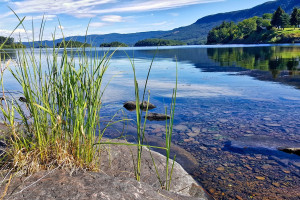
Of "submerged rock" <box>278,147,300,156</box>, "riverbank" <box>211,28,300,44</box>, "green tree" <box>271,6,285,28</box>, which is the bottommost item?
"submerged rock" <box>278,147,300,156</box>

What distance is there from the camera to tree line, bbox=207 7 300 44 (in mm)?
124188

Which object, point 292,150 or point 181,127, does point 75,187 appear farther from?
point 181,127

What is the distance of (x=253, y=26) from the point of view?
143875 millimetres

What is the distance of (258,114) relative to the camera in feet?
28.9

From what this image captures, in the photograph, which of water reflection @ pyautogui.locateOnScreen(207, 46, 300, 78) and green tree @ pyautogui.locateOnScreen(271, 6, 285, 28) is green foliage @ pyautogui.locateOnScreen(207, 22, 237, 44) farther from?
water reflection @ pyautogui.locateOnScreen(207, 46, 300, 78)

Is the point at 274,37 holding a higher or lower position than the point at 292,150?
higher

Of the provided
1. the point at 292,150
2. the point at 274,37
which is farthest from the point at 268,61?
the point at 274,37

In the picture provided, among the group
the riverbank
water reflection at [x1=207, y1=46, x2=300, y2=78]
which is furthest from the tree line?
water reflection at [x1=207, y1=46, x2=300, y2=78]

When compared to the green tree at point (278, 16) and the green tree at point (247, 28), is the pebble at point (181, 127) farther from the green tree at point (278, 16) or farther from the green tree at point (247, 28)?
the green tree at point (247, 28)

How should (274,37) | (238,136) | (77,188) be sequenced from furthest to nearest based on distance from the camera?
(274,37) → (238,136) → (77,188)

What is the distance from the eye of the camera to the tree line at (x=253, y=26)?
407 ft

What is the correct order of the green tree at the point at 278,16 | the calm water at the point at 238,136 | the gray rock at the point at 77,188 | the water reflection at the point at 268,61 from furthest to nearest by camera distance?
the green tree at the point at 278,16, the water reflection at the point at 268,61, the calm water at the point at 238,136, the gray rock at the point at 77,188

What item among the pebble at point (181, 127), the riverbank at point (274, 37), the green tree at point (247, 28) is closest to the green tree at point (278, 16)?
the riverbank at point (274, 37)

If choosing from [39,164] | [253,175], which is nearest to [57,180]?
[39,164]
